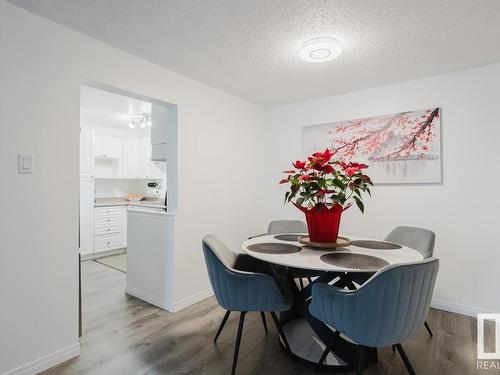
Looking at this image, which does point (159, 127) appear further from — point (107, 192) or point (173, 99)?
point (107, 192)

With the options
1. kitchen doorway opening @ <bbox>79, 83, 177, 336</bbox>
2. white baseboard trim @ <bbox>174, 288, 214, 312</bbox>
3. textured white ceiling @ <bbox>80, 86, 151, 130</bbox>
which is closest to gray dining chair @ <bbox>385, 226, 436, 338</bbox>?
white baseboard trim @ <bbox>174, 288, 214, 312</bbox>

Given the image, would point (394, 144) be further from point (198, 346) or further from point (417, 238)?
point (198, 346)

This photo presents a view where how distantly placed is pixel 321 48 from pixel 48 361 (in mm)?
2817

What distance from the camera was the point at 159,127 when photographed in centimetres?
316

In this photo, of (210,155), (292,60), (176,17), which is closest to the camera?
(176,17)

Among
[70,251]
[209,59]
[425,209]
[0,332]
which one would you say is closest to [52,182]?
[70,251]

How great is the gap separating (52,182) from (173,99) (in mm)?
1295

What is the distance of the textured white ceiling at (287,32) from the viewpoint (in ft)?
5.64

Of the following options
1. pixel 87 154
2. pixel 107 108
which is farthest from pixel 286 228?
pixel 87 154

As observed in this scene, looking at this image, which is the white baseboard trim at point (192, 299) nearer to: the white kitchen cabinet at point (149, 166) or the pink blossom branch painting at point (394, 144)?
the pink blossom branch painting at point (394, 144)

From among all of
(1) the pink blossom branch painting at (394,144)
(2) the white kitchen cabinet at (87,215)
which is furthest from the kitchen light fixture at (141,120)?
(1) the pink blossom branch painting at (394,144)

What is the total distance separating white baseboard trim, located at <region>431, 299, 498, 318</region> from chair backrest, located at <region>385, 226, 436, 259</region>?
87 cm

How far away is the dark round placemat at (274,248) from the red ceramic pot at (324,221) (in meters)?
0.18

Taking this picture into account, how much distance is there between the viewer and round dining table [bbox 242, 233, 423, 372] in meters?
1.61
